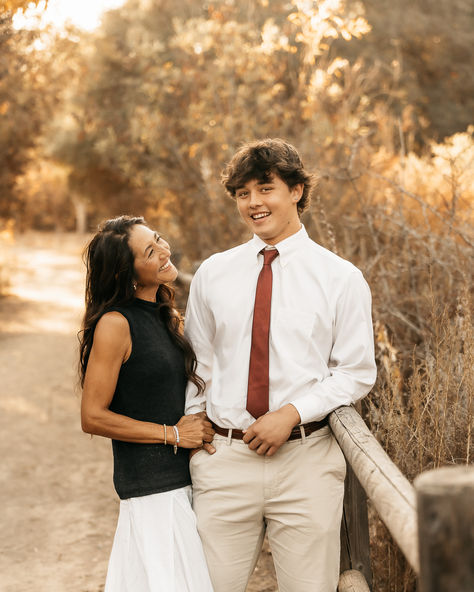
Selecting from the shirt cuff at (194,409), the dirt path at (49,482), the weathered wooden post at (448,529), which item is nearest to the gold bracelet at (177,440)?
the shirt cuff at (194,409)

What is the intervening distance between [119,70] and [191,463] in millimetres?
12226

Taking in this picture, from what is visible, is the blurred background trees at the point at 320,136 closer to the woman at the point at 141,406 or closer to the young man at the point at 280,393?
the young man at the point at 280,393

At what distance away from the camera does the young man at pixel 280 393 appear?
234 centimetres

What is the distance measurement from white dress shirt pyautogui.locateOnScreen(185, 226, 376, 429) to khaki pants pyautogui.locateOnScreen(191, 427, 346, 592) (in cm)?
15

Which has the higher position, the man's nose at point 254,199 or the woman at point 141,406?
the man's nose at point 254,199

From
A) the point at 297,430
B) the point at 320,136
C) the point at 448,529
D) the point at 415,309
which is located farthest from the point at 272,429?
the point at 320,136

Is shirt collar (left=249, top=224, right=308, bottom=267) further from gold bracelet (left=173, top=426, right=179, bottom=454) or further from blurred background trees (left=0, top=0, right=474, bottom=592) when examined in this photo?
gold bracelet (left=173, top=426, right=179, bottom=454)

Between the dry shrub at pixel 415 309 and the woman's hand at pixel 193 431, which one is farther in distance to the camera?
the dry shrub at pixel 415 309

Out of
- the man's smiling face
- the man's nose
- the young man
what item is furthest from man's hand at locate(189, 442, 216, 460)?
the man's nose

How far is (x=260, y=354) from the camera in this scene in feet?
7.88

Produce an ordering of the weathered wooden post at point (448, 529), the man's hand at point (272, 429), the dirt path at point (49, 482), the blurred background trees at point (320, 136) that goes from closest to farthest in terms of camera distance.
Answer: the weathered wooden post at point (448, 529), the man's hand at point (272, 429), the blurred background trees at point (320, 136), the dirt path at point (49, 482)

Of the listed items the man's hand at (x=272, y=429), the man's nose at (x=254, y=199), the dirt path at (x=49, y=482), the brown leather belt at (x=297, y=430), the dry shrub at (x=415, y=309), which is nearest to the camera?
the man's hand at (x=272, y=429)

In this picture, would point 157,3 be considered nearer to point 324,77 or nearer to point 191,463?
point 324,77

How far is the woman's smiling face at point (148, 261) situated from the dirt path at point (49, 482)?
51cm
